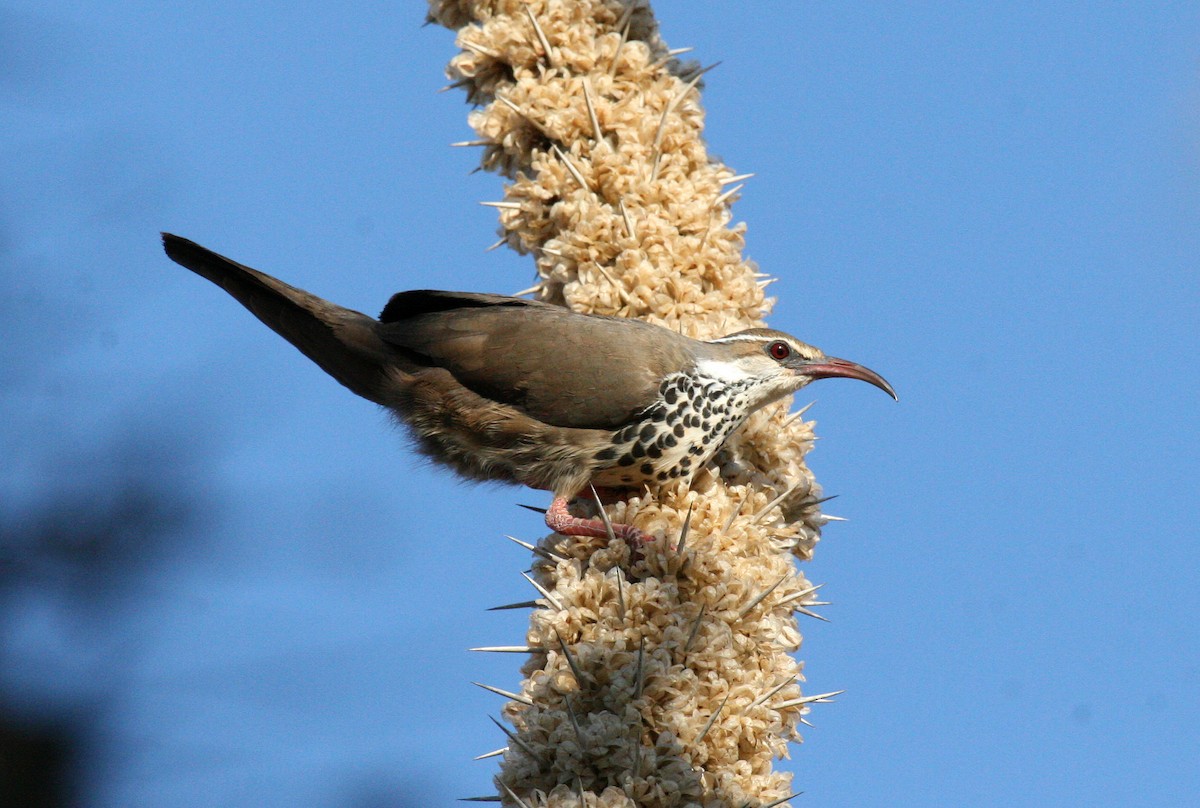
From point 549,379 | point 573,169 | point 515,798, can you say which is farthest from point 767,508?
point 573,169

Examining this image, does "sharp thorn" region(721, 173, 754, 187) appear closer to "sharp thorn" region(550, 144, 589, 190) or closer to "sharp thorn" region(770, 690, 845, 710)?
"sharp thorn" region(550, 144, 589, 190)

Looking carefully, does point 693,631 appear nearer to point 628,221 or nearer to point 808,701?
point 808,701

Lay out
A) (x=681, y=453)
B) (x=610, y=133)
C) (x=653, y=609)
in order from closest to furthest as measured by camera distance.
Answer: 1. (x=653, y=609)
2. (x=681, y=453)
3. (x=610, y=133)

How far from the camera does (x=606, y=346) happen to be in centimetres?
455

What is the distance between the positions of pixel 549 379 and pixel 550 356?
0.09 m

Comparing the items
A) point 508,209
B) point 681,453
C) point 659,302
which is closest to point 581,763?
point 681,453

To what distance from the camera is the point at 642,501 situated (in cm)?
445

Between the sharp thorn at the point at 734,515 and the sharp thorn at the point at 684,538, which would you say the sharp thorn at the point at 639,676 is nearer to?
the sharp thorn at the point at 684,538

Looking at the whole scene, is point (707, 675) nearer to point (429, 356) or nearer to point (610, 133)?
point (429, 356)

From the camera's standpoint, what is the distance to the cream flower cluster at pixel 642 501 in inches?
144

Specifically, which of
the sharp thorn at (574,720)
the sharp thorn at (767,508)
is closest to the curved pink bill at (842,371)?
the sharp thorn at (767,508)

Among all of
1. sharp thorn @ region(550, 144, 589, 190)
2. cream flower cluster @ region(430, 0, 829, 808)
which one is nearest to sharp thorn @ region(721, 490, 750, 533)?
cream flower cluster @ region(430, 0, 829, 808)

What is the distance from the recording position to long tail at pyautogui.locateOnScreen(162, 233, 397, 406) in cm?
509

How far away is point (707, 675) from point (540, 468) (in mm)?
1216
